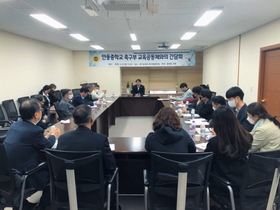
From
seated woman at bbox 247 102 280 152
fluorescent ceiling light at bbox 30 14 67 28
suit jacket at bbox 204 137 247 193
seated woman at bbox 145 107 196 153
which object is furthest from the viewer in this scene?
fluorescent ceiling light at bbox 30 14 67 28

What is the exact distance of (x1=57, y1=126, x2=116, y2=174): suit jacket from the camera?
75.0 inches

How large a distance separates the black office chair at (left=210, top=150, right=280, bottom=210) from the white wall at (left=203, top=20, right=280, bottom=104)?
12.0ft

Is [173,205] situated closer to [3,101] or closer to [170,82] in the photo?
[3,101]

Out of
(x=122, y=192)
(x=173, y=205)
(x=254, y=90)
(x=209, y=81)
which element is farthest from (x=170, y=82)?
(x=173, y=205)

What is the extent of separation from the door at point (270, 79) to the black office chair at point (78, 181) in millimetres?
4115

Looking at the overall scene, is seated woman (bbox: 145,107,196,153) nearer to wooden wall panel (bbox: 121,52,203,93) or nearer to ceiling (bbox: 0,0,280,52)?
ceiling (bbox: 0,0,280,52)

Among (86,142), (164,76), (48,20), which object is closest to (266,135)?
(86,142)

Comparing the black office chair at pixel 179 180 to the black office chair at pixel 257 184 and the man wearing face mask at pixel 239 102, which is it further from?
the man wearing face mask at pixel 239 102

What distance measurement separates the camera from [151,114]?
331 inches

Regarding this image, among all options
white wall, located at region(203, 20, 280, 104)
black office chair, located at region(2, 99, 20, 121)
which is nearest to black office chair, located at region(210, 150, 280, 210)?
white wall, located at region(203, 20, 280, 104)

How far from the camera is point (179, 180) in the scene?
1596mm

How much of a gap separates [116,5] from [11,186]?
7.00ft

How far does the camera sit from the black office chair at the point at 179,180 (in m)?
1.60

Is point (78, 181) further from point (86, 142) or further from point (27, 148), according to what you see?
point (27, 148)
